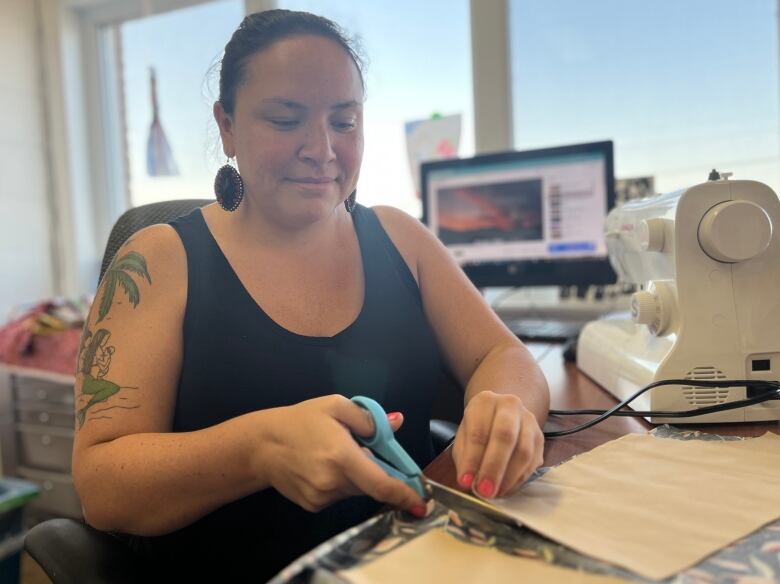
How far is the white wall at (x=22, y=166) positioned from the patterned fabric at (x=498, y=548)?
8.40ft

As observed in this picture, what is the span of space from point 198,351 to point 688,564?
59 cm

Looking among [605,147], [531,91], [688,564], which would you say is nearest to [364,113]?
[688,564]

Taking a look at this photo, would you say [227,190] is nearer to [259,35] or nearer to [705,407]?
[259,35]

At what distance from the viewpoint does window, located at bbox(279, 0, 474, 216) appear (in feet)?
6.82

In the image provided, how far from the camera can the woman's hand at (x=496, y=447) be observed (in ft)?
1.62

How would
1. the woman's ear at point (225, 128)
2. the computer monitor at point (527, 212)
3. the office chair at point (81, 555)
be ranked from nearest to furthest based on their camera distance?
1. the office chair at point (81, 555)
2. the woman's ear at point (225, 128)
3. the computer monitor at point (527, 212)

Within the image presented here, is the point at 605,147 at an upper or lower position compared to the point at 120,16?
lower

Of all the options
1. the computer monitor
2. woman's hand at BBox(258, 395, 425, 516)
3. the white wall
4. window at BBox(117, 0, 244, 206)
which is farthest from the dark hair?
the white wall

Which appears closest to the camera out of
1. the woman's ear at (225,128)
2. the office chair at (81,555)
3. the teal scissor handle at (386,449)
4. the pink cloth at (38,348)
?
the teal scissor handle at (386,449)

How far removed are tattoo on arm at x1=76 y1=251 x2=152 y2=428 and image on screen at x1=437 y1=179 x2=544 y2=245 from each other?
1.05 m

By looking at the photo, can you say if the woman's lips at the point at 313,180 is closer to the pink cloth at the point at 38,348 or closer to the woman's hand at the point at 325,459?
the woman's hand at the point at 325,459

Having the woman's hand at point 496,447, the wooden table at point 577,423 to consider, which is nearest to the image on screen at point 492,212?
the wooden table at point 577,423

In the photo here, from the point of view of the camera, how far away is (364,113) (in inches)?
33.6

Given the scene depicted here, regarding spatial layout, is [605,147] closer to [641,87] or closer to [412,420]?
[641,87]
